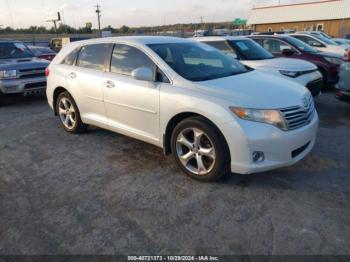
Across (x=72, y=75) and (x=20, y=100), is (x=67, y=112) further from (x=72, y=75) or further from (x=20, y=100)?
(x=20, y=100)

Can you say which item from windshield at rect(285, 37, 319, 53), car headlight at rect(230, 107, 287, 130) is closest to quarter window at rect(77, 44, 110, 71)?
car headlight at rect(230, 107, 287, 130)

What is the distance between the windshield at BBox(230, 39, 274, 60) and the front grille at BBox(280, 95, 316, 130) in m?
3.97

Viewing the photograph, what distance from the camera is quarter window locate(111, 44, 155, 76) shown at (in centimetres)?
414

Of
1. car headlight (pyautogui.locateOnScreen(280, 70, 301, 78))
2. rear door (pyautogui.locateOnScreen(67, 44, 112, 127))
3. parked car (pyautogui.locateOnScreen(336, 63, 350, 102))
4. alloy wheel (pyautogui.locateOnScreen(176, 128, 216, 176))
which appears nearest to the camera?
alloy wheel (pyautogui.locateOnScreen(176, 128, 216, 176))

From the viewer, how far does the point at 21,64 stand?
7.94 meters

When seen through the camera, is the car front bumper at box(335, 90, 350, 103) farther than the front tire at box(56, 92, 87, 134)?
Yes

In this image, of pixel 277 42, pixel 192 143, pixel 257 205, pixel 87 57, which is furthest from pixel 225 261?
pixel 277 42

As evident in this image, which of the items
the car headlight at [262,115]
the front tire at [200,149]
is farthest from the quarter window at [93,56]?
the car headlight at [262,115]

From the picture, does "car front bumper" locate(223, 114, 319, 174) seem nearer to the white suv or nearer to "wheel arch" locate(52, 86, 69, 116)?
the white suv

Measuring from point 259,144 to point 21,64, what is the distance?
702 cm

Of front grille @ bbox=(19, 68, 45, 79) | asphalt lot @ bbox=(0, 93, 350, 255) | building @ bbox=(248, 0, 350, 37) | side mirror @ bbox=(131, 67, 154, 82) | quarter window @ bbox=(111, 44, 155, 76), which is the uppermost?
building @ bbox=(248, 0, 350, 37)

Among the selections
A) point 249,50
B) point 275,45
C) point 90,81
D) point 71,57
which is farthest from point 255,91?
point 275,45

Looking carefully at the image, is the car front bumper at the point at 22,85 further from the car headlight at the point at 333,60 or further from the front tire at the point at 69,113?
the car headlight at the point at 333,60

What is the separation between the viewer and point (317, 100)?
774 centimetres
